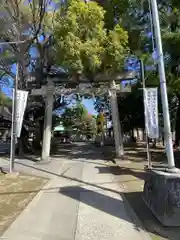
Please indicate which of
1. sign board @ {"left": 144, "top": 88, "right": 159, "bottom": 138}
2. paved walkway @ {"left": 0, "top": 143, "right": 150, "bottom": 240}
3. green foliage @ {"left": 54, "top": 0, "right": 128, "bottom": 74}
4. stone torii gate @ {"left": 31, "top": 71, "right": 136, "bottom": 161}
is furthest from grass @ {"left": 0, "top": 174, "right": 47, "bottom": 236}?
green foliage @ {"left": 54, "top": 0, "right": 128, "bottom": 74}

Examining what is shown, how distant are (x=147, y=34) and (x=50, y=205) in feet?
49.3

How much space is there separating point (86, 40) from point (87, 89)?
358 cm

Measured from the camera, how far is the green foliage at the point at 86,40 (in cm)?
1883

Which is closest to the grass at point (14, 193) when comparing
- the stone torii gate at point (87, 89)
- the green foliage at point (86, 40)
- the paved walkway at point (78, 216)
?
the paved walkway at point (78, 216)

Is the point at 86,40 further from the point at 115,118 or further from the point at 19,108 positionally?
the point at 19,108

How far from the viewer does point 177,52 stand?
1953cm

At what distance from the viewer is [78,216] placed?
7965 mm

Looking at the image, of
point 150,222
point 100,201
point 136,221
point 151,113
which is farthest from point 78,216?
point 151,113

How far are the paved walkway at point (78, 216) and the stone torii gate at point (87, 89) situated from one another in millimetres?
9537

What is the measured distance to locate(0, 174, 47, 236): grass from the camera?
8188 mm

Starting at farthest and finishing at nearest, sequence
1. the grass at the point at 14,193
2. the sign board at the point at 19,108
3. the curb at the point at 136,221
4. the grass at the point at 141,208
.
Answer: the sign board at the point at 19,108 < the grass at the point at 14,193 < the grass at the point at 141,208 < the curb at the point at 136,221

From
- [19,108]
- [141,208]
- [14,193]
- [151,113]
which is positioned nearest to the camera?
[141,208]

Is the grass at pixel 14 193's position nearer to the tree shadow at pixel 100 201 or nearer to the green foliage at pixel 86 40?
the tree shadow at pixel 100 201

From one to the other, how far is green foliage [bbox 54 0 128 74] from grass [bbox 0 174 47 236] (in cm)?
759
